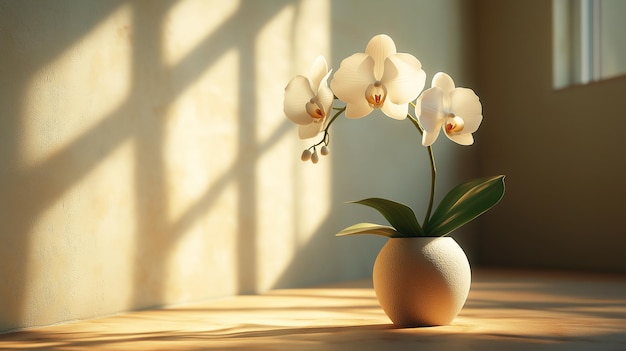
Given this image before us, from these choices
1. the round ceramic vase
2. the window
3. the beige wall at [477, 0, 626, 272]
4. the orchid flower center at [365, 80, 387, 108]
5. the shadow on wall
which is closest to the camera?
the orchid flower center at [365, 80, 387, 108]

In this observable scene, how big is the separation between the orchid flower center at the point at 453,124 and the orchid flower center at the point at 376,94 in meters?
0.17

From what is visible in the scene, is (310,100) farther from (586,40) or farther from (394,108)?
(586,40)

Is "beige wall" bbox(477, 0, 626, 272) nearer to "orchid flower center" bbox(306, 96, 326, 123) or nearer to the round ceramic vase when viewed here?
the round ceramic vase

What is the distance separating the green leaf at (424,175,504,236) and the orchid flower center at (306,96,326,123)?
42 centimetres

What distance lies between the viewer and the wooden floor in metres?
1.81

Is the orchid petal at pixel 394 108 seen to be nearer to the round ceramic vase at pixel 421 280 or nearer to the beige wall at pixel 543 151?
the round ceramic vase at pixel 421 280

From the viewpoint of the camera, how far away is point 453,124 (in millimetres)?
1801

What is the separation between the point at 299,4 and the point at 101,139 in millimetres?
1299

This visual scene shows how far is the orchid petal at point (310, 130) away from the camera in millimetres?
1786

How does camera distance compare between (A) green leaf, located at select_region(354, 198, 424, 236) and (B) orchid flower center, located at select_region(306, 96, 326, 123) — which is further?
(A) green leaf, located at select_region(354, 198, 424, 236)

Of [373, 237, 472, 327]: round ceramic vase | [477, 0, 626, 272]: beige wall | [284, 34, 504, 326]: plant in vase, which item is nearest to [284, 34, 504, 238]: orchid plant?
[284, 34, 504, 326]: plant in vase

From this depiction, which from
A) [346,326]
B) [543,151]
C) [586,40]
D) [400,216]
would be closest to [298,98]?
[400,216]

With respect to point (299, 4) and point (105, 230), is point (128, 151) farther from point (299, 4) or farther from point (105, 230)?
point (299, 4)

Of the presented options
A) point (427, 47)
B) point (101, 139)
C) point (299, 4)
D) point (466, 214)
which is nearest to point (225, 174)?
point (101, 139)
